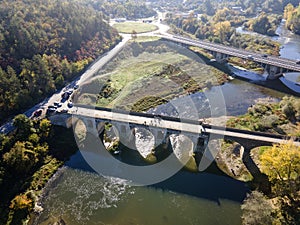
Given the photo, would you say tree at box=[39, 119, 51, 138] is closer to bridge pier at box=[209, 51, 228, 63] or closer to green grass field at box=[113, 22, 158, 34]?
bridge pier at box=[209, 51, 228, 63]

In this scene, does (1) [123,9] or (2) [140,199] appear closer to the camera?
(2) [140,199]

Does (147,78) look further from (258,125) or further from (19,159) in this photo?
(19,159)

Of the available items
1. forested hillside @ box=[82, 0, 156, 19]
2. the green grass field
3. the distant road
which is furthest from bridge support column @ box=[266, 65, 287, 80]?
forested hillside @ box=[82, 0, 156, 19]

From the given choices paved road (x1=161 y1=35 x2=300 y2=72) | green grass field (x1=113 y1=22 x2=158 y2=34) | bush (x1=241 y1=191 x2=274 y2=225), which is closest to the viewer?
bush (x1=241 y1=191 x2=274 y2=225)

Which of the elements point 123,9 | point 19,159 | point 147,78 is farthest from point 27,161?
point 123,9

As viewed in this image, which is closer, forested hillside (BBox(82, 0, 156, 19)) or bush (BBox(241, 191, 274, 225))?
bush (BBox(241, 191, 274, 225))

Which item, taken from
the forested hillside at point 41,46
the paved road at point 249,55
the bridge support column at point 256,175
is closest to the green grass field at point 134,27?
the paved road at point 249,55

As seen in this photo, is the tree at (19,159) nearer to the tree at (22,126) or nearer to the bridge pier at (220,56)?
the tree at (22,126)
